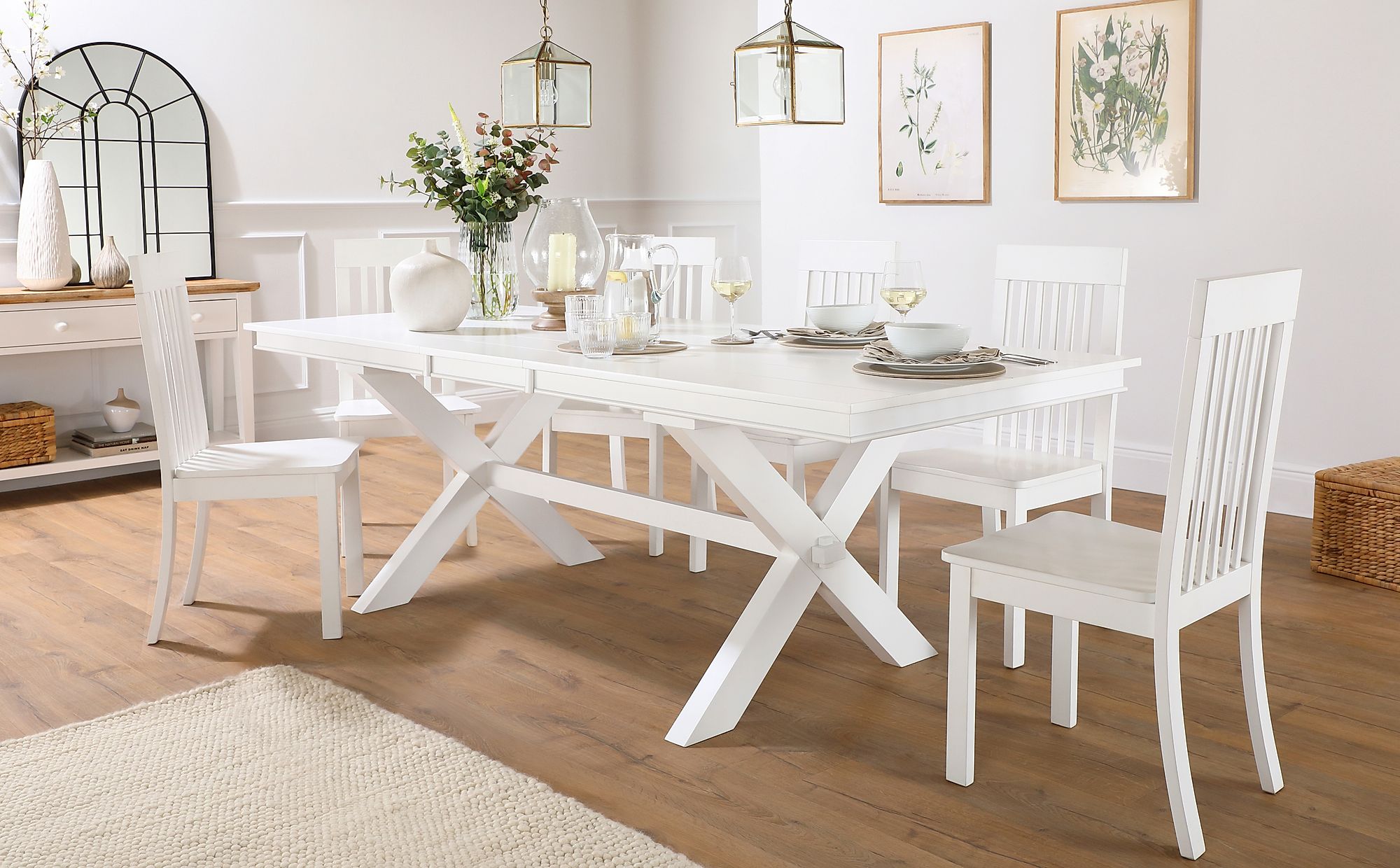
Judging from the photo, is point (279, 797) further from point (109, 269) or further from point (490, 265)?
point (109, 269)

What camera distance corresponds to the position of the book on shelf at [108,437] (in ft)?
15.4

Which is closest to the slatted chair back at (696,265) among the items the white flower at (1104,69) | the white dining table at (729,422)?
the white dining table at (729,422)

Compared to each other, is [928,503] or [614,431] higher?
[614,431]

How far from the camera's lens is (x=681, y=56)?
6.75 m

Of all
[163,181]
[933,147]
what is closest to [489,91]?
[163,181]

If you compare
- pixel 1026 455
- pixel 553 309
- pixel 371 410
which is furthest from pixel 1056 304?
pixel 371 410

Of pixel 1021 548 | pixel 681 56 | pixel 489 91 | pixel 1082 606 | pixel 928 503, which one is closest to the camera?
pixel 1082 606

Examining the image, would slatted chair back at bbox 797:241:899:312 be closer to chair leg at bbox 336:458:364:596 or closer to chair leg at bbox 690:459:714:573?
chair leg at bbox 690:459:714:573

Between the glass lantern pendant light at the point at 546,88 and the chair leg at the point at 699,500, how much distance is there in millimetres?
1006

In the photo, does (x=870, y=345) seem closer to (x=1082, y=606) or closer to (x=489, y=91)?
(x=1082, y=606)

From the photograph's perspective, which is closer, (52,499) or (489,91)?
(52,499)

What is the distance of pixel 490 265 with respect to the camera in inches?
127

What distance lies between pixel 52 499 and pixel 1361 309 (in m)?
4.66

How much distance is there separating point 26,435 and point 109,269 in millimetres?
681
